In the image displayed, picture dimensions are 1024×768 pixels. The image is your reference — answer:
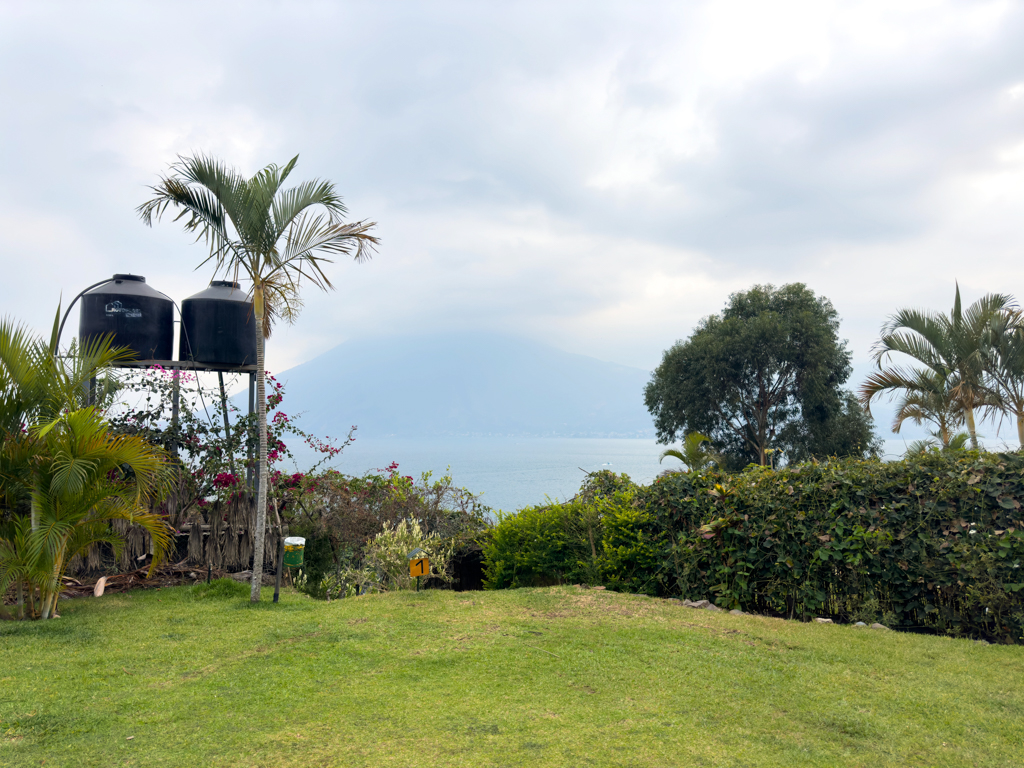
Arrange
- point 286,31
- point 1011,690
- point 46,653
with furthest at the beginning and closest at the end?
point 286,31 → point 46,653 → point 1011,690

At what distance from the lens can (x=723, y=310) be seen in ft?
93.0

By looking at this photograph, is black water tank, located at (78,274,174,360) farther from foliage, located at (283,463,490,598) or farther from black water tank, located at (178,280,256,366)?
foliage, located at (283,463,490,598)

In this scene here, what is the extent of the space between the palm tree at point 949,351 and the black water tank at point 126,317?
1357 centimetres

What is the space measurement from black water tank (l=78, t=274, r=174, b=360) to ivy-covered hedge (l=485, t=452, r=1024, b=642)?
22.8 ft

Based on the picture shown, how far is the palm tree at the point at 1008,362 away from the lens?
443 inches

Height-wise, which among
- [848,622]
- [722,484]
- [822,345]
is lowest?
[848,622]

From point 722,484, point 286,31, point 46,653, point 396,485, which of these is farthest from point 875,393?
point 46,653

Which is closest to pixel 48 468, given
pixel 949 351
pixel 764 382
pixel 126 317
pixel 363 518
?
pixel 126 317

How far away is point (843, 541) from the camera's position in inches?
241

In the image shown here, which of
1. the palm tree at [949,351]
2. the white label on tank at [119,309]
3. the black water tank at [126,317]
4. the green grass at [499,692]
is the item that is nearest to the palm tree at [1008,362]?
the palm tree at [949,351]

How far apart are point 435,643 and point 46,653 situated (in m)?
3.11

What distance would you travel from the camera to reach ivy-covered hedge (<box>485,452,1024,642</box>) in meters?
5.50

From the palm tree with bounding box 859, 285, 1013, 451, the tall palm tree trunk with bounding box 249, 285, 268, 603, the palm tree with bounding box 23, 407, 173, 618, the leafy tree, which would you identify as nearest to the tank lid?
the tall palm tree trunk with bounding box 249, 285, 268, 603

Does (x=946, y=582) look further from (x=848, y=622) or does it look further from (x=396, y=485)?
(x=396, y=485)
